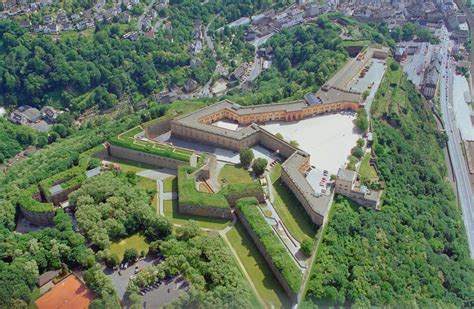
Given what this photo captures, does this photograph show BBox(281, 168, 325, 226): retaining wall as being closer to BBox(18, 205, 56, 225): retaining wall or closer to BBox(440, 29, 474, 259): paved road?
BBox(440, 29, 474, 259): paved road

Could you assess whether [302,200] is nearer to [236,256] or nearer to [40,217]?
[236,256]

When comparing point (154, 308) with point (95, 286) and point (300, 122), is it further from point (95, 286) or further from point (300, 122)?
point (300, 122)

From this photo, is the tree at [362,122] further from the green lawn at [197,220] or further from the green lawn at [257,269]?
the green lawn at [197,220]

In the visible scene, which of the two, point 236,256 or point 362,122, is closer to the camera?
point 236,256

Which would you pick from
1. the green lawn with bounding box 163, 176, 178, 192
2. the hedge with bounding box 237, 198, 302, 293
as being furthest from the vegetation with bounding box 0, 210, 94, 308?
the hedge with bounding box 237, 198, 302, 293

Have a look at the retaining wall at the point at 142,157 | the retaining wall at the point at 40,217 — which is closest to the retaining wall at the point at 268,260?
the retaining wall at the point at 142,157

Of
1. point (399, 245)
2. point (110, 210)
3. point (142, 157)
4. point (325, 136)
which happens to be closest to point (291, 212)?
point (399, 245)

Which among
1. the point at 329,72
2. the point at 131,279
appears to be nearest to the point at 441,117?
the point at 329,72
